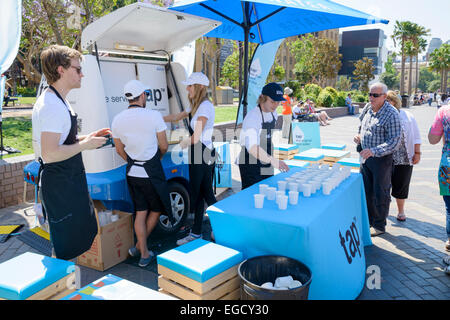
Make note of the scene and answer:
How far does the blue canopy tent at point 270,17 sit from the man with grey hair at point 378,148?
107 cm

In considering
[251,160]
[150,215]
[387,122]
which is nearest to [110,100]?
[150,215]

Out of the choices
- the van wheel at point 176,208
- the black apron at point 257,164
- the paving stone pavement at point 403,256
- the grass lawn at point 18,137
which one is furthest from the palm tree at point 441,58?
the van wheel at point 176,208

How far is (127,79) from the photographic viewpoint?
482cm

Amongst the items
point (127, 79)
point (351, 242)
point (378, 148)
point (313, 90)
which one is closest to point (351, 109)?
point (313, 90)

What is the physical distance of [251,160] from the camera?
405cm

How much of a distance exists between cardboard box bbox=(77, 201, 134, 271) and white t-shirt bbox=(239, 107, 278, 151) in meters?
1.59

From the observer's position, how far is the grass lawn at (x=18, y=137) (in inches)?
301

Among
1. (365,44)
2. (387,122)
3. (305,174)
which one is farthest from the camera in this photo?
(365,44)

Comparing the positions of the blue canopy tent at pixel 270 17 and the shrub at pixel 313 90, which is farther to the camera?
the shrub at pixel 313 90

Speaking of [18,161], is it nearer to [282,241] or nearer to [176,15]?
[176,15]

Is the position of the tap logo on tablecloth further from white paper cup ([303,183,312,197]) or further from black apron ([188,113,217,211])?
black apron ([188,113,217,211])

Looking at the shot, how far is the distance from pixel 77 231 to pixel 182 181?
217cm

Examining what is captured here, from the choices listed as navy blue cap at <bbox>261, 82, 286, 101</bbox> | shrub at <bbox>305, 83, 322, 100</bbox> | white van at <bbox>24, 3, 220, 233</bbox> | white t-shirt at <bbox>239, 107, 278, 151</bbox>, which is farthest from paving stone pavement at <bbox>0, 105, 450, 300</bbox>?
shrub at <bbox>305, 83, 322, 100</bbox>

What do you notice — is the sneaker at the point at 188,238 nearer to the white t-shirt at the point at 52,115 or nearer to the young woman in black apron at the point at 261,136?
the young woman in black apron at the point at 261,136
